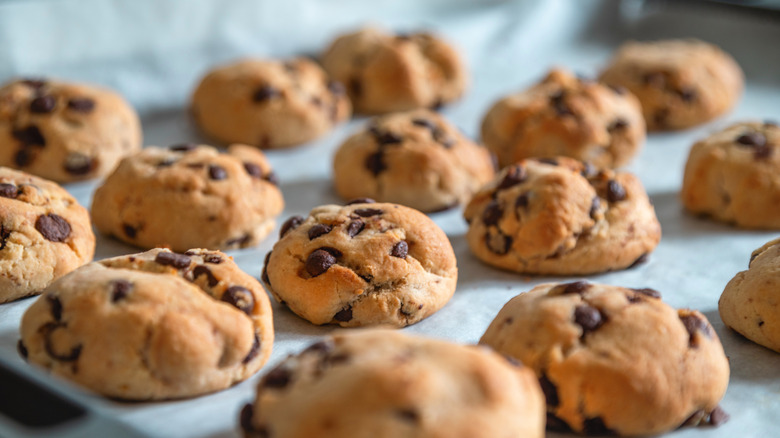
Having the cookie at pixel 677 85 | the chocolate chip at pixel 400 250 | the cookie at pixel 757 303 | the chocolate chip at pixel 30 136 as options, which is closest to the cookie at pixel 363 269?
the chocolate chip at pixel 400 250

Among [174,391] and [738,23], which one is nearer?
[174,391]

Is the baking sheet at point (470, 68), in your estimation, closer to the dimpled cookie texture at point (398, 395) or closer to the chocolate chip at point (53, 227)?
the chocolate chip at point (53, 227)

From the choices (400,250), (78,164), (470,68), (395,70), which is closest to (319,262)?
(400,250)

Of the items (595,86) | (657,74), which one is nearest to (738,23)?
(657,74)

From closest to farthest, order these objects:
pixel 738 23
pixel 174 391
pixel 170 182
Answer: pixel 174 391
pixel 170 182
pixel 738 23

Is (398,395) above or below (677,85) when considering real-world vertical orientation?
A: above

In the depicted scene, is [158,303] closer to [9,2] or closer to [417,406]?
[417,406]

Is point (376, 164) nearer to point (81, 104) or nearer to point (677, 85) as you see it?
point (81, 104)
